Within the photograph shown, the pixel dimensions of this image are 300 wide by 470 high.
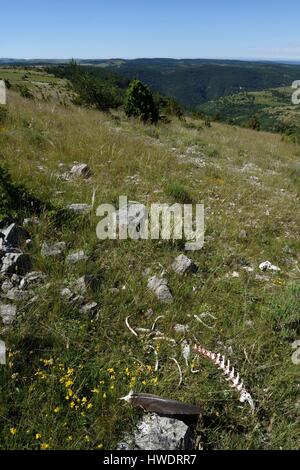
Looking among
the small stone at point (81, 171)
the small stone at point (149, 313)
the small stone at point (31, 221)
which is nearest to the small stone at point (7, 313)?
the small stone at point (149, 313)

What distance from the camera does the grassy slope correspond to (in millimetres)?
2164

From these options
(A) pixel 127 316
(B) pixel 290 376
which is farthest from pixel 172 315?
(B) pixel 290 376

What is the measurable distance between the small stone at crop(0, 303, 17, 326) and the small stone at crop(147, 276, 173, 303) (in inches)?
50.7

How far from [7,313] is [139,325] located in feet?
3.62

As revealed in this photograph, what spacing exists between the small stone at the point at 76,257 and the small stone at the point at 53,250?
0.30 feet

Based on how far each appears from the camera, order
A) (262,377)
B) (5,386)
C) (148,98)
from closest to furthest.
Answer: (5,386), (262,377), (148,98)

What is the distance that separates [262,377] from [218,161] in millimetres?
7805

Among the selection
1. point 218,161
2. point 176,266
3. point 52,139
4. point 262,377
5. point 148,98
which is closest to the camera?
point 262,377

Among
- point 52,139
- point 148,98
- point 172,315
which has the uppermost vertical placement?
point 148,98

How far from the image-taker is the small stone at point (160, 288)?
3.31 meters

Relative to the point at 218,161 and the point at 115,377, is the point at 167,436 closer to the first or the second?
the point at 115,377

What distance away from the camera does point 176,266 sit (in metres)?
3.79

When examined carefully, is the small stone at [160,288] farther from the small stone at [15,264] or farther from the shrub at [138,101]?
the shrub at [138,101]

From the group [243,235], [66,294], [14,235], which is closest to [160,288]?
[66,294]
